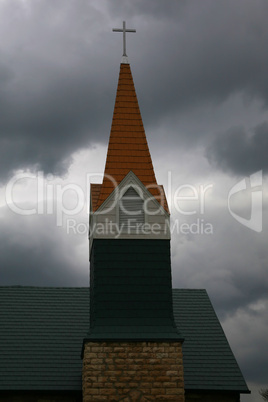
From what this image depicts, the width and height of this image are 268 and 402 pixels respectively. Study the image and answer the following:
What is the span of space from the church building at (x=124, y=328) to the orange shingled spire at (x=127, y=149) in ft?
0.12

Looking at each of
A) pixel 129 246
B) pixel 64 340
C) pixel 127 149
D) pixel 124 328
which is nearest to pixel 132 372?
pixel 124 328

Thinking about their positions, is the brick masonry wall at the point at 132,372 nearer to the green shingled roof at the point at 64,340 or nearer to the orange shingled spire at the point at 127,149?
the green shingled roof at the point at 64,340

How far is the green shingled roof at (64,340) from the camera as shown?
A: 78.5ft

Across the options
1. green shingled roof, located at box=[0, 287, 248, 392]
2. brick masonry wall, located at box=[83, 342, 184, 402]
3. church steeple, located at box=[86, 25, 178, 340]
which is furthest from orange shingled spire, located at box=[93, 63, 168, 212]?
green shingled roof, located at box=[0, 287, 248, 392]

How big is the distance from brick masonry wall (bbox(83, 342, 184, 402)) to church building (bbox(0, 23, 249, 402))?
3 cm

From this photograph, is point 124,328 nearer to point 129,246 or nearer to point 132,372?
point 132,372

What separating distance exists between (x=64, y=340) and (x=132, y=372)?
6015 mm

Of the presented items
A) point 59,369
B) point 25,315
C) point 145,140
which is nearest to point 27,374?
point 59,369

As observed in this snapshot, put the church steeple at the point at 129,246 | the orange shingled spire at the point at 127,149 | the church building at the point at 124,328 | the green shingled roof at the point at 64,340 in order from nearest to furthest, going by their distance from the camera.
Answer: the church building at the point at 124,328 → the church steeple at the point at 129,246 → the orange shingled spire at the point at 127,149 → the green shingled roof at the point at 64,340

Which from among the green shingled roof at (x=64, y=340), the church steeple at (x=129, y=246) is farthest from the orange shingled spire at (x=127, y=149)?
the green shingled roof at (x=64, y=340)

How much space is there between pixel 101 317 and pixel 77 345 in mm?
4837

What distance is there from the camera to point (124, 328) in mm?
21203

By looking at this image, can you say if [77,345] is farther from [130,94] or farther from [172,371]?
[130,94]

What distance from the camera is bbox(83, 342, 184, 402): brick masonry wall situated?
66.6 ft
